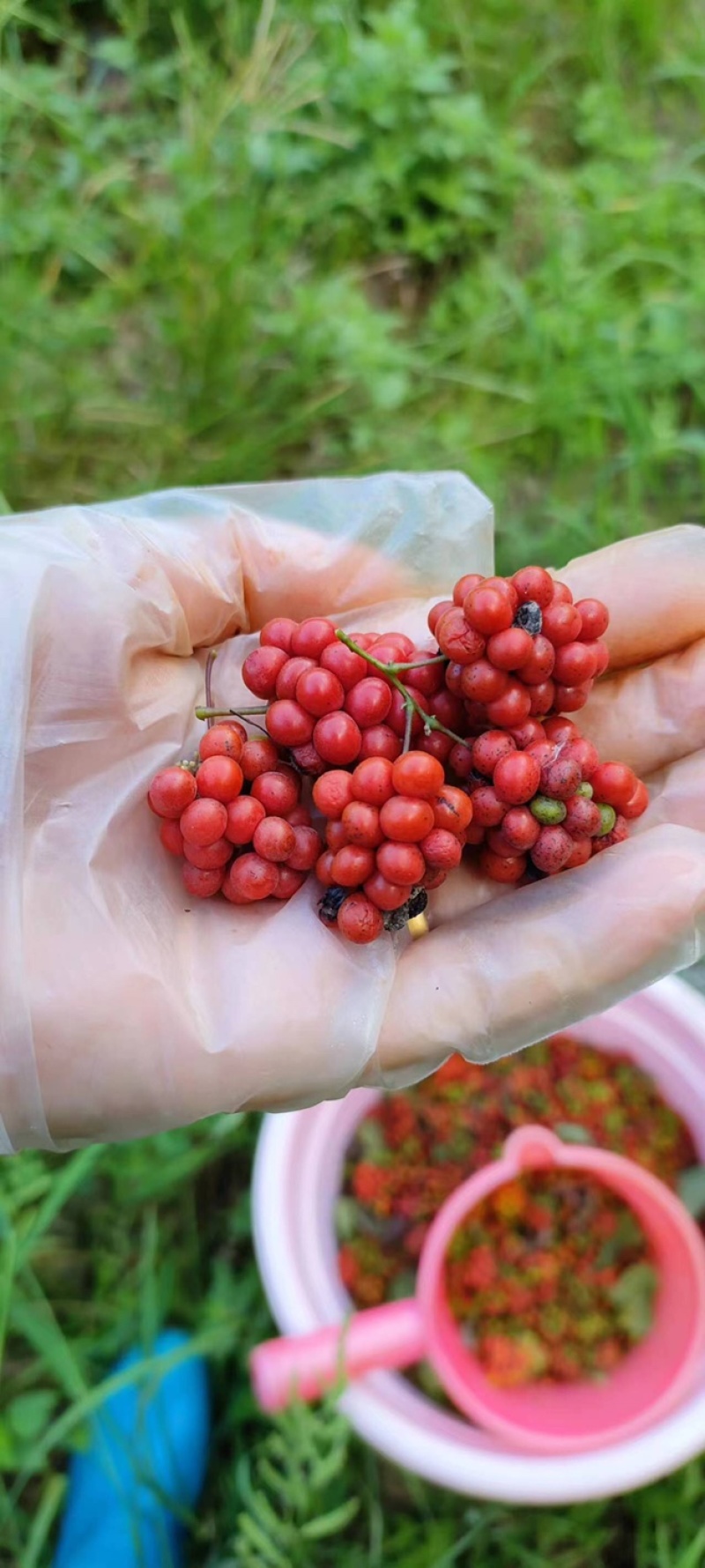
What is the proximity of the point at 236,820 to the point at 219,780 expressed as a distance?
2.6 inches

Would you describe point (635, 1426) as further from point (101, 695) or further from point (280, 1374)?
point (101, 695)

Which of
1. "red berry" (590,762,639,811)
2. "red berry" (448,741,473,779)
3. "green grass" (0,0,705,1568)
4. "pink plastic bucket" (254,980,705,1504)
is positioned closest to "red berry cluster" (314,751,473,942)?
"red berry" (448,741,473,779)

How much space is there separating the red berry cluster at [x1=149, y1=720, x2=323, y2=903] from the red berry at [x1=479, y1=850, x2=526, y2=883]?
0.27 meters

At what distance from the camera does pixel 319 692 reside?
1654mm

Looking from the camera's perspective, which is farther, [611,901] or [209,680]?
[209,680]

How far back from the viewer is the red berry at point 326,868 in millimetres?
1691

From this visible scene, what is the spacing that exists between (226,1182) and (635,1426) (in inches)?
39.0

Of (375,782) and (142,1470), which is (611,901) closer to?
(375,782)

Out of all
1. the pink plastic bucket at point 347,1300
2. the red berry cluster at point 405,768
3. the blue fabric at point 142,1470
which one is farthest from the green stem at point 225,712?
the blue fabric at point 142,1470

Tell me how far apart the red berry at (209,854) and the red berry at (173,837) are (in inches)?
0.9

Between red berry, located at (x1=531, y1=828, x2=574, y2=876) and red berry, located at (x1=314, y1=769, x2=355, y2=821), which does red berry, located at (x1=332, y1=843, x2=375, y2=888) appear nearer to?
red berry, located at (x1=314, y1=769, x2=355, y2=821)

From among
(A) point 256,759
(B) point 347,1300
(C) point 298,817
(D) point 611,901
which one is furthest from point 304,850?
(B) point 347,1300

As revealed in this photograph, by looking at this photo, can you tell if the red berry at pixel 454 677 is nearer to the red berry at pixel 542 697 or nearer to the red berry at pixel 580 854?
the red berry at pixel 542 697

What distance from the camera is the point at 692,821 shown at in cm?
181
